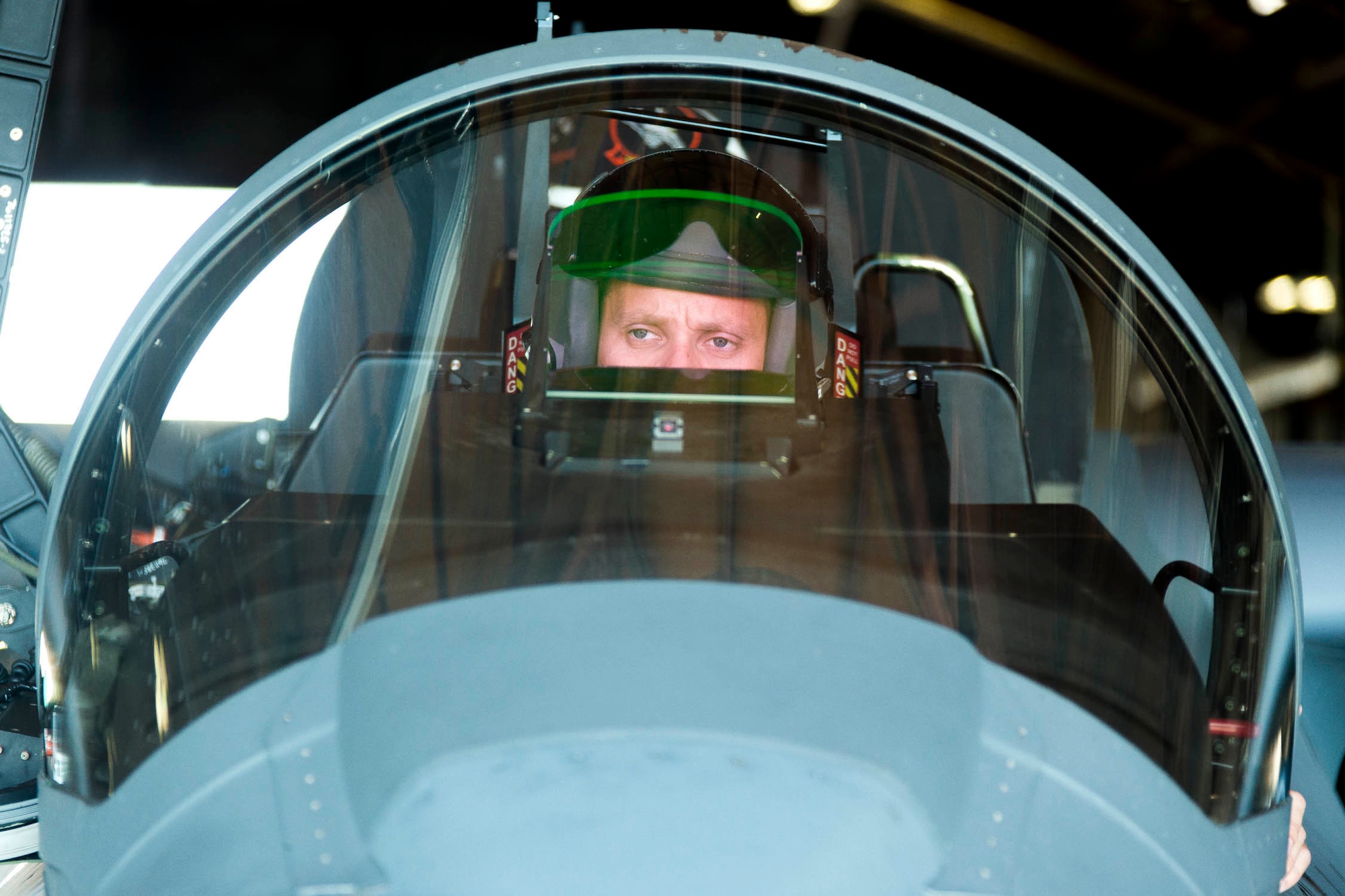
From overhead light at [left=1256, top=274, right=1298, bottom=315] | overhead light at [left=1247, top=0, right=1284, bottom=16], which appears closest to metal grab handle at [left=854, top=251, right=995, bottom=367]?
overhead light at [left=1247, top=0, right=1284, bottom=16]

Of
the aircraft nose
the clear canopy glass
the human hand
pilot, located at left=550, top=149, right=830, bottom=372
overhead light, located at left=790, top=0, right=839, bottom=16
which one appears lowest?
the human hand

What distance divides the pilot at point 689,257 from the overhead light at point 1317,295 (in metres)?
10.7

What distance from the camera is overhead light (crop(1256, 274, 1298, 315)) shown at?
34.8 ft

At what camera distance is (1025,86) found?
25.2ft

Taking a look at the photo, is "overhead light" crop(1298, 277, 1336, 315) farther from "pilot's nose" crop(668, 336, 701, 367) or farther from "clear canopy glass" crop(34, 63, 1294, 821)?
"pilot's nose" crop(668, 336, 701, 367)

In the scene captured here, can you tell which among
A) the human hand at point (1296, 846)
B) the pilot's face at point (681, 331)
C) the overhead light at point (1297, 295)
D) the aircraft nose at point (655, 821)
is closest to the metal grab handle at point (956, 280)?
the pilot's face at point (681, 331)

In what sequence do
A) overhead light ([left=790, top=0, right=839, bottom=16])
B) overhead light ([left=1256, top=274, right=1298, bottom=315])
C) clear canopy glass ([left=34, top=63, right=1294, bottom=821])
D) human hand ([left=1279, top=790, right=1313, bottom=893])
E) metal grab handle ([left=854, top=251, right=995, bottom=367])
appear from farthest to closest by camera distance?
1. overhead light ([left=1256, top=274, right=1298, bottom=315])
2. overhead light ([left=790, top=0, right=839, bottom=16])
3. metal grab handle ([left=854, top=251, right=995, bottom=367])
4. human hand ([left=1279, top=790, right=1313, bottom=893])
5. clear canopy glass ([left=34, top=63, right=1294, bottom=821])

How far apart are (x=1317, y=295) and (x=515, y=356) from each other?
36.8 ft

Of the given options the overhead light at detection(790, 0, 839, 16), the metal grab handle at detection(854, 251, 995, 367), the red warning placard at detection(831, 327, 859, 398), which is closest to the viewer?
the red warning placard at detection(831, 327, 859, 398)

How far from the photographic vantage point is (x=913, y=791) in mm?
771

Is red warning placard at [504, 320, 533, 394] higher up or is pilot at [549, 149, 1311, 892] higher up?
pilot at [549, 149, 1311, 892]

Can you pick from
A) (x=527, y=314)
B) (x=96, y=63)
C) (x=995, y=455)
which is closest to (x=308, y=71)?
(x=96, y=63)

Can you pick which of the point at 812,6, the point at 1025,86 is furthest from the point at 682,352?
the point at 1025,86

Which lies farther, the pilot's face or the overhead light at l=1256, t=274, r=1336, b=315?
the overhead light at l=1256, t=274, r=1336, b=315
